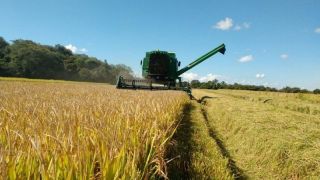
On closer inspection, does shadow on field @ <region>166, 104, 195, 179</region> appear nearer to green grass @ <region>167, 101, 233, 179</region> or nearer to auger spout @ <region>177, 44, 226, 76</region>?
green grass @ <region>167, 101, 233, 179</region>

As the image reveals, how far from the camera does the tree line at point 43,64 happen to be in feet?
220

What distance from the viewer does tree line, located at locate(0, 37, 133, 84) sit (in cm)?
6700

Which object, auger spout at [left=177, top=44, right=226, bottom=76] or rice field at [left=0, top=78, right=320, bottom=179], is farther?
auger spout at [left=177, top=44, right=226, bottom=76]

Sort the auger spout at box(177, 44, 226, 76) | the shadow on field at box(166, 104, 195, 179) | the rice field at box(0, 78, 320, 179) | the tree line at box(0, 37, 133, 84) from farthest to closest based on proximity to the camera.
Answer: the tree line at box(0, 37, 133, 84)
the auger spout at box(177, 44, 226, 76)
the shadow on field at box(166, 104, 195, 179)
the rice field at box(0, 78, 320, 179)

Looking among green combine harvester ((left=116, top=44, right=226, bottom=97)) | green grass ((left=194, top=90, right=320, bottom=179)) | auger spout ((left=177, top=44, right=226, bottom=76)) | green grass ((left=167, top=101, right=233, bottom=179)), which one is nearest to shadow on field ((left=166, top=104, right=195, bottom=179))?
green grass ((left=167, top=101, right=233, bottom=179))

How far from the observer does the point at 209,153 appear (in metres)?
5.69

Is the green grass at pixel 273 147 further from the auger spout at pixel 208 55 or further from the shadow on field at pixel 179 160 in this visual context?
the auger spout at pixel 208 55

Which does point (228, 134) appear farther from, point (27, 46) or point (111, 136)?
point (27, 46)

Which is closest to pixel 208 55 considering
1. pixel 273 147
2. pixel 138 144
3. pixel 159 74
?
pixel 159 74

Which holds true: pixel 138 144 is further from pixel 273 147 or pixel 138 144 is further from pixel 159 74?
pixel 159 74

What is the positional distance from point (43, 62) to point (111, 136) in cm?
7362

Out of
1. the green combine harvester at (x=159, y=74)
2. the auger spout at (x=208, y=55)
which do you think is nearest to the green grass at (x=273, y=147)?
the green combine harvester at (x=159, y=74)

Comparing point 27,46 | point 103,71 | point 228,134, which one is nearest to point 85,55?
point 103,71

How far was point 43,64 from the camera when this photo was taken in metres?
72.2
